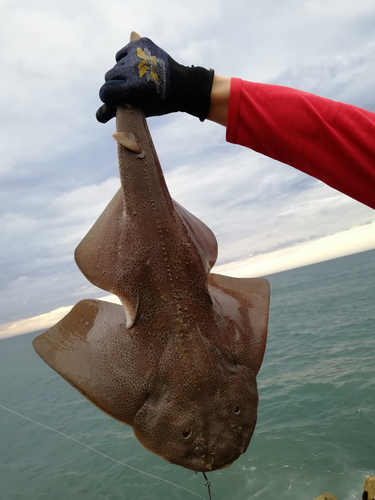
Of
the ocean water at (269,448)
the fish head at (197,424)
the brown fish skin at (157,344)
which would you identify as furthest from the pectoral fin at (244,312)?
the ocean water at (269,448)

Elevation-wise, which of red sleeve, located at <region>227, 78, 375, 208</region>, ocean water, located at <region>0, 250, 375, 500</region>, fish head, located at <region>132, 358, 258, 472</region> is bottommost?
ocean water, located at <region>0, 250, 375, 500</region>

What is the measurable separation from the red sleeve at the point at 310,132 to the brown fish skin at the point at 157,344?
693mm

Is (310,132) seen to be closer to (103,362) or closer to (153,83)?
(153,83)

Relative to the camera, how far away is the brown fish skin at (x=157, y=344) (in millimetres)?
2262

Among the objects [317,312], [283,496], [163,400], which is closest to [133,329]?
[163,400]

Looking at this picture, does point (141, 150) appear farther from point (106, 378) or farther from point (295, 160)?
point (106, 378)

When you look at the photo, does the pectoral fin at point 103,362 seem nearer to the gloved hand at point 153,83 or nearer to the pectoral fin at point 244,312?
the pectoral fin at point 244,312

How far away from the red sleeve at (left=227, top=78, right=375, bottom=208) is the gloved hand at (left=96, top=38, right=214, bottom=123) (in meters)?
0.33

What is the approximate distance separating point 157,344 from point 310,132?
1556 mm

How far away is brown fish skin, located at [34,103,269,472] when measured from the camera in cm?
226

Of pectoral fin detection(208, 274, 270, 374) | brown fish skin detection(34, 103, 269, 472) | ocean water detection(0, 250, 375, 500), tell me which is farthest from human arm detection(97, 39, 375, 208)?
ocean water detection(0, 250, 375, 500)

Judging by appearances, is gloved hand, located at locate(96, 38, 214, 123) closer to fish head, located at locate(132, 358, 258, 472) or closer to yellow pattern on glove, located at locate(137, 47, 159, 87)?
yellow pattern on glove, located at locate(137, 47, 159, 87)

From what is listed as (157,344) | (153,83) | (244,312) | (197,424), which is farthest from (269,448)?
(153,83)

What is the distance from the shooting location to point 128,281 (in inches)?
90.6
